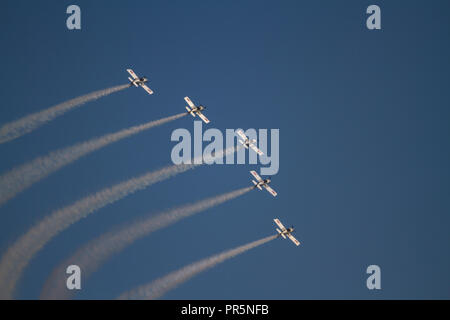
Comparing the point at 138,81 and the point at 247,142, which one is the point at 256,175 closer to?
the point at 247,142

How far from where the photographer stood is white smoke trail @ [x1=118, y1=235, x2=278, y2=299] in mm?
64750

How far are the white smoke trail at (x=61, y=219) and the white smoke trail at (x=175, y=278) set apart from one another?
7.55 meters

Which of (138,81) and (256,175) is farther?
(256,175)

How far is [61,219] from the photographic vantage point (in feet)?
210

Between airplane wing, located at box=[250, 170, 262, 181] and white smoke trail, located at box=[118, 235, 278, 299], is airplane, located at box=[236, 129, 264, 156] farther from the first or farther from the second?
white smoke trail, located at box=[118, 235, 278, 299]

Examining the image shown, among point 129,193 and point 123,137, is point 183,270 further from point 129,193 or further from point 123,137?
point 123,137

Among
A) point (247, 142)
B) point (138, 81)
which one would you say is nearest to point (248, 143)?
point (247, 142)

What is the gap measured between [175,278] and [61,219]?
11.3m

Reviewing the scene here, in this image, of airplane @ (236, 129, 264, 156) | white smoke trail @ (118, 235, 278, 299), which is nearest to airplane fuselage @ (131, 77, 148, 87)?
airplane @ (236, 129, 264, 156)

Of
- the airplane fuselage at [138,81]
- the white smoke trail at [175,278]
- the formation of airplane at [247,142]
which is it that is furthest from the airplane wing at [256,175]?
the airplane fuselage at [138,81]

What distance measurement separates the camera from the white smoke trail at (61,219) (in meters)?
59.3

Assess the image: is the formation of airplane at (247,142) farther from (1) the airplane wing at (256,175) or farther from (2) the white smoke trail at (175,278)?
(2) the white smoke trail at (175,278)
